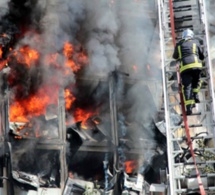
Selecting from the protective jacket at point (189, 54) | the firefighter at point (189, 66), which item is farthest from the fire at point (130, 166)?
the protective jacket at point (189, 54)

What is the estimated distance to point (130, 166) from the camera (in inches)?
547

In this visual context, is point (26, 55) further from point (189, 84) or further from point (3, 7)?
point (189, 84)

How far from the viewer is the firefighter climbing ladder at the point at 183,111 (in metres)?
10.0

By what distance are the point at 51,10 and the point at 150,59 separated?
9.64 feet

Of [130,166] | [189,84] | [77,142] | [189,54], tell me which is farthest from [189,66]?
[130,166]

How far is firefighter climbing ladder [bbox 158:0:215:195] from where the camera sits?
32.9ft

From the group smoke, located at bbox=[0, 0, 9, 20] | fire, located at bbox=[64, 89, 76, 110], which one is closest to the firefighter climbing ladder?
fire, located at bbox=[64, 89, 76, 110]

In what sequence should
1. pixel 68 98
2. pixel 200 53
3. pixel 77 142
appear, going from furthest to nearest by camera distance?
1. pixel 68 98
2. pixel 77 142
3. pixel 200 53

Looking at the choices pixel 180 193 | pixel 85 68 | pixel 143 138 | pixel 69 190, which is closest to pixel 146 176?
pixel 143 138

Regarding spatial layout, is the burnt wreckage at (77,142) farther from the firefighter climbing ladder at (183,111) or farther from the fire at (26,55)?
the firefighter climbing ladder at (183,111)

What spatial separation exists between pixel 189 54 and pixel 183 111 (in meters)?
0.98

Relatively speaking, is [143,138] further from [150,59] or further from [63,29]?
[63,29]

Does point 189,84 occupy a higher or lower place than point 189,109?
higher

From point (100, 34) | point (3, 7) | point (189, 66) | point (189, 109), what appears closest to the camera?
point (189, 66)
